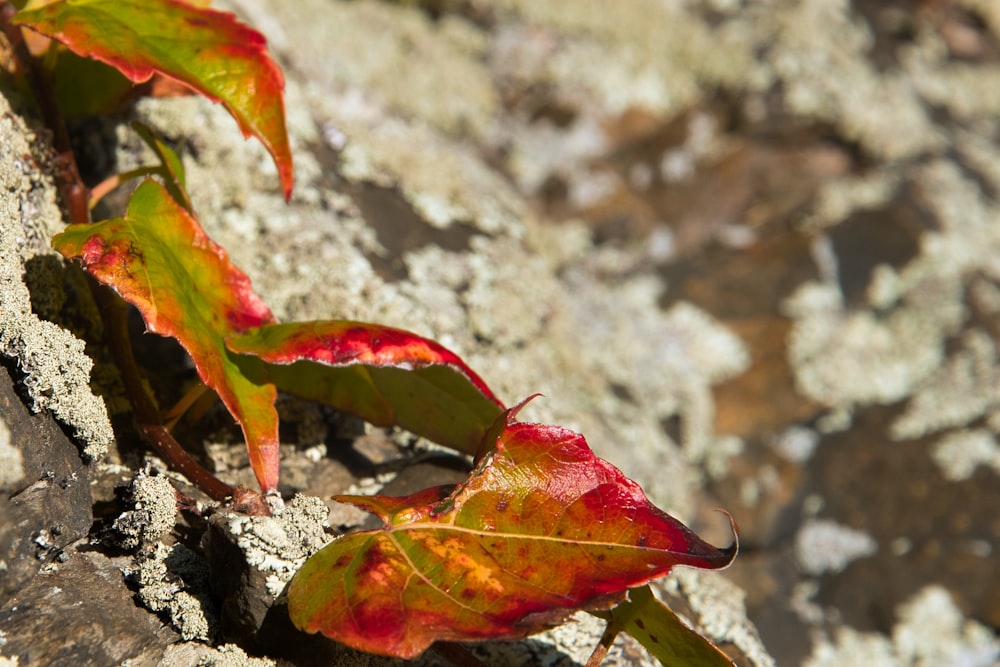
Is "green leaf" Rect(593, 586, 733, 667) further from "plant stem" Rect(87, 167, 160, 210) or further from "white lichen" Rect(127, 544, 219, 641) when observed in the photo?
"plant stem" Rect(87, 167, 160, 210)

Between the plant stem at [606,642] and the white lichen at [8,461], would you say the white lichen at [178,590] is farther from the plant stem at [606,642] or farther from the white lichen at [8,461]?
the plant stem at [606,642]

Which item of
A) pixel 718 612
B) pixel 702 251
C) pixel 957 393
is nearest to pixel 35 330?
pixel 718 612

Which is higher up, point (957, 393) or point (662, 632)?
point (662, 632)

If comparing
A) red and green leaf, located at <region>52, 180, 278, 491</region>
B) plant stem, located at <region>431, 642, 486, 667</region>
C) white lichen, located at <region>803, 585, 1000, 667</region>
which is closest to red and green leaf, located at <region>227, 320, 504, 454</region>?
red and green leaf, located at <region>52, 180, 278, 491</region>

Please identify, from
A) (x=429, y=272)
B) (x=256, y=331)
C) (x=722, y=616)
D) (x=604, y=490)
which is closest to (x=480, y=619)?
(x=604, y=490)

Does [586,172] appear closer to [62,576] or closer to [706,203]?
[706,203]

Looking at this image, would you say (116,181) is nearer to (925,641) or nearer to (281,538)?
(281,538)

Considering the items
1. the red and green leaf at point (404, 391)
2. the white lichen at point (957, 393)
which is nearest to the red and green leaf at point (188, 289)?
the red and green leaf at point (404, 391)
